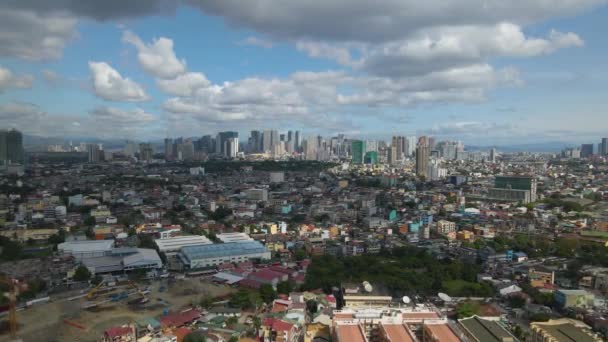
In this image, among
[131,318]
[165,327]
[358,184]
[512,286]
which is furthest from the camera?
[358,184]

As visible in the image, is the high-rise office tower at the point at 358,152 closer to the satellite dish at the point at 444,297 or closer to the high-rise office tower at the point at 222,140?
the high-rise office tower at the point at 222,140

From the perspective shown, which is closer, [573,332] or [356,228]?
[573,332]

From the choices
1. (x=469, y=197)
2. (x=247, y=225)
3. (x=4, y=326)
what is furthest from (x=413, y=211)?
(x=4, y=326)

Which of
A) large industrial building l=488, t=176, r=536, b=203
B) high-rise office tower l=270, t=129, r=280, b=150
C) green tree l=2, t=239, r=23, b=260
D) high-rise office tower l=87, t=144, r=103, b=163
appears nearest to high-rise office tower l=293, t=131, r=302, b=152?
high-rise office tower l=270, t=129, r=280, b=150

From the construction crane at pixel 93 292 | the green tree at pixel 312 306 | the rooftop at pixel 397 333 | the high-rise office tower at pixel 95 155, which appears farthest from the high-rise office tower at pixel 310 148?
the rooftop at pixel 397 333

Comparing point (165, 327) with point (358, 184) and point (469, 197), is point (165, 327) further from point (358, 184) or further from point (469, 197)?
point (358, 184)

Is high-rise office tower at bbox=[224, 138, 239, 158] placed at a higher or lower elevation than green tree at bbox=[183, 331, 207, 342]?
higher

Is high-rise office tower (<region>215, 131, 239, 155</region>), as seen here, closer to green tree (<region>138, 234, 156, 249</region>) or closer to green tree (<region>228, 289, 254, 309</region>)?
green tree (<region>138, 234, 156, 249</region>)
